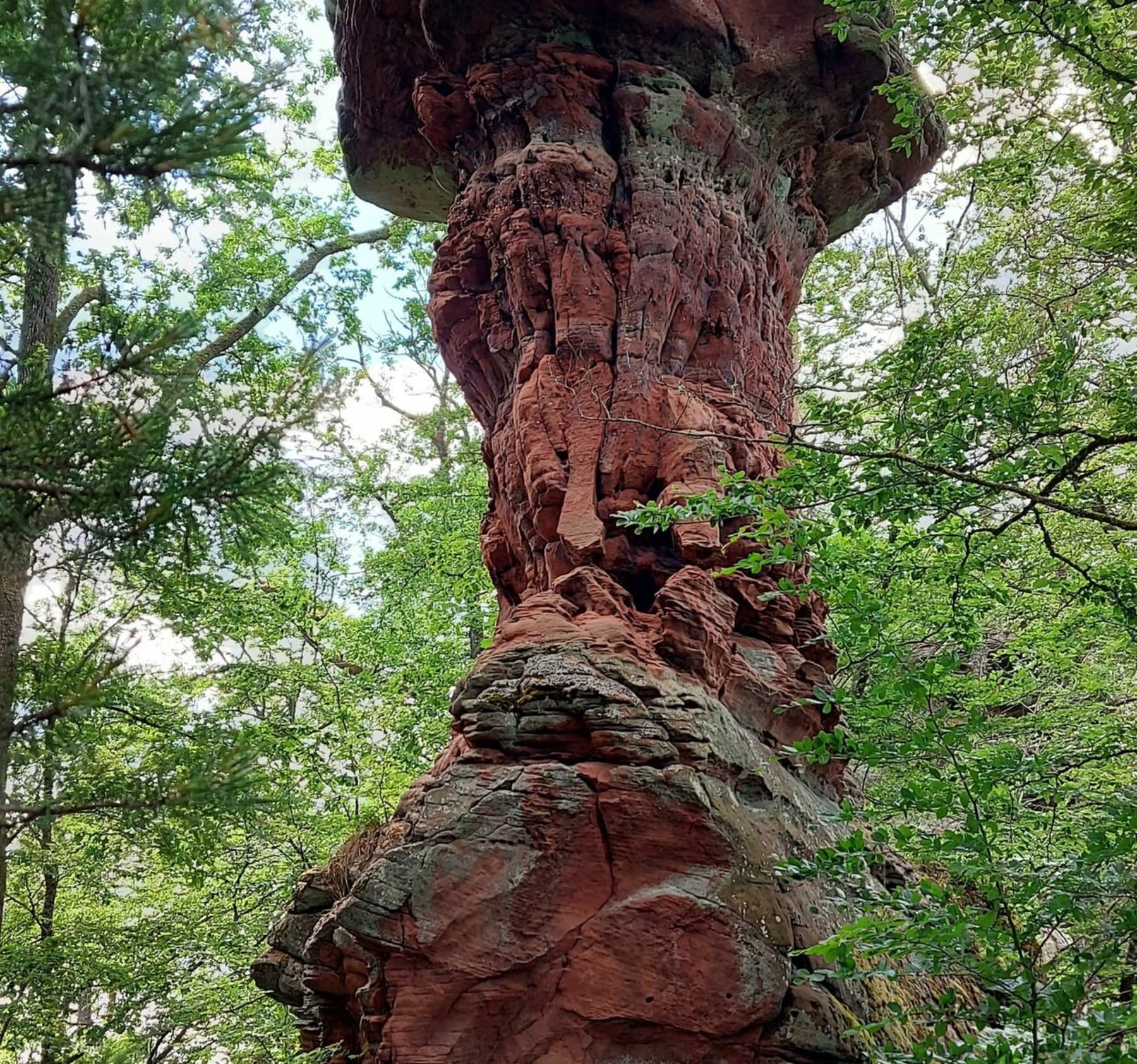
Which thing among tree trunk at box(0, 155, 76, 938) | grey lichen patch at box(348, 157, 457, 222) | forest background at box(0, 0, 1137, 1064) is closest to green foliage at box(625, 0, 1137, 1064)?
forest background at box(0, 0, 1137, 1064)

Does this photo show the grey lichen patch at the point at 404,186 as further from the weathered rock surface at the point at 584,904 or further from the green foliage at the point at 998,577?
the weathered rock surface at the point at 584,904

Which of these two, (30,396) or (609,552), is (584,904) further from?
(30,396)

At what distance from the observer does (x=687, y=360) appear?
691 cm

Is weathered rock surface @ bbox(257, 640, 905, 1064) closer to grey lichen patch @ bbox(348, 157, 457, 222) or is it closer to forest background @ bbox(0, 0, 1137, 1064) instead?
forest background @ bbox(0, 0, 1137, 1064)

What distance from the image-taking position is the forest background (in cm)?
335

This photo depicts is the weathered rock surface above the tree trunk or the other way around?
the other way around

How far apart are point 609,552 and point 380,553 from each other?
8408mm

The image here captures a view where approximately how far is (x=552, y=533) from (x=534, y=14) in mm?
4549

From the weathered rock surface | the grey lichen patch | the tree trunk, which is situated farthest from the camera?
the grey lichen patch

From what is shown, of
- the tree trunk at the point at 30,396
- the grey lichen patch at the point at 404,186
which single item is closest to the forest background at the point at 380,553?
the tree trunk at the point at 30,396

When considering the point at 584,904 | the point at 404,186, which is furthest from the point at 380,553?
the point at 584,904

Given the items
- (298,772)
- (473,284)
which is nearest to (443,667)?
(298,772)

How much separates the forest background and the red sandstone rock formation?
0.57 meters

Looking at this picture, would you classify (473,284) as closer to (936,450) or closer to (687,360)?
(687,360)
